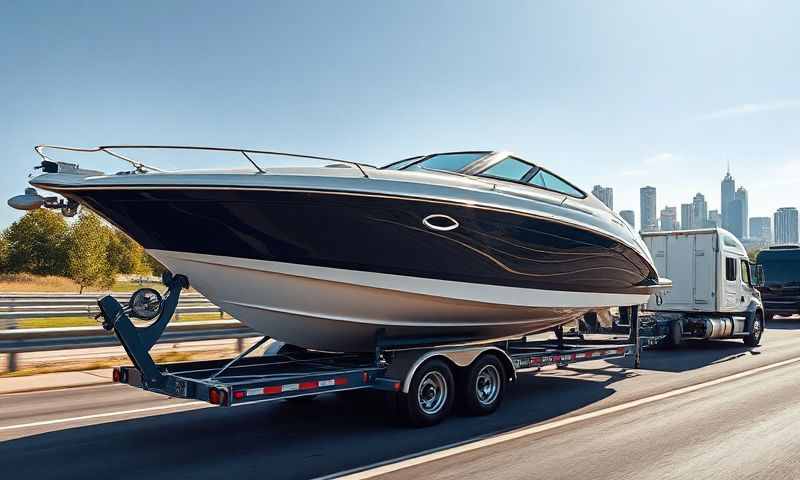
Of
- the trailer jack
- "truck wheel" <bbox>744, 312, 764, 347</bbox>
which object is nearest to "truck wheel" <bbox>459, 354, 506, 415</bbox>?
the trailer jack

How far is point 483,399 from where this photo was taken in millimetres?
7410

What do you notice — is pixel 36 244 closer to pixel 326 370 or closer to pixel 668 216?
pixel 326 370

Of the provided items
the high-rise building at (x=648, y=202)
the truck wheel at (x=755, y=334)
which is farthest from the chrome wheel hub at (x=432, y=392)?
the high-rise building at (x=648, y=202)

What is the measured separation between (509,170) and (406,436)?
3544 millimetres

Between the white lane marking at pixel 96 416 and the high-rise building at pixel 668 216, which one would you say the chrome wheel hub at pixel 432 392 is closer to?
the white lane marking at pixel 96 416

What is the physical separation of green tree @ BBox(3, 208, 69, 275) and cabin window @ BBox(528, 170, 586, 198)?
152 feet

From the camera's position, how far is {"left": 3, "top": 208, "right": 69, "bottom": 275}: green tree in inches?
1889

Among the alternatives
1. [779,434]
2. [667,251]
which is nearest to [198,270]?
[779,434]

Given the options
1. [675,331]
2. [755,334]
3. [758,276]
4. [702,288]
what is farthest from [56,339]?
[758,276]

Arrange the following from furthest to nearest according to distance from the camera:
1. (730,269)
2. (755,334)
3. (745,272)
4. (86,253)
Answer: (86,253)
(745,272)
(755,334)
(730,269)

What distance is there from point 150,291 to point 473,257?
3.32 m

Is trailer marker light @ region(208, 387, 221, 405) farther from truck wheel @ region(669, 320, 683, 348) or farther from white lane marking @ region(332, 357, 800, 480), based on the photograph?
truck wheel @ region(669, 320, 683, 348)

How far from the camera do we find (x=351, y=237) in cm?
631

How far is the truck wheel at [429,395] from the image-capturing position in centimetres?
658
